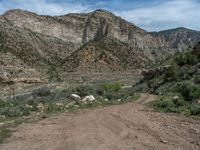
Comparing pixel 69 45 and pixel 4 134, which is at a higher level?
pixel 69 45

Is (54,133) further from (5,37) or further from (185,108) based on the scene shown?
(5,37)

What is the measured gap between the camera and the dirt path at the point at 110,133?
13273 mm

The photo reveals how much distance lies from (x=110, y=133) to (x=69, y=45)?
144620 mm

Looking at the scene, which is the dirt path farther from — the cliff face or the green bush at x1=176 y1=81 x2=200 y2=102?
the cliff face

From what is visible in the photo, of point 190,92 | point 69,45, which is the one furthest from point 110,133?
point 69,45

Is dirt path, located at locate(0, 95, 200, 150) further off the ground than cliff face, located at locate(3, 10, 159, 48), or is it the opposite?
cliff face, located at locate(3, 10, 159, 48)

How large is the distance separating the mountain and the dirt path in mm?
70808

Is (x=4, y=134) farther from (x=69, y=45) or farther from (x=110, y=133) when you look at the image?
(x=69, y=45)

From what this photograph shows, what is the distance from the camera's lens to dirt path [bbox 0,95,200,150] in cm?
1327

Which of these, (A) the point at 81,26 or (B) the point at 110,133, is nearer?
(B) the point at 110,133

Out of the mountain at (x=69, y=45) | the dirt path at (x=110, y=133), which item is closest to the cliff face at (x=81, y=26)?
the mountain at (x=69, y=45)

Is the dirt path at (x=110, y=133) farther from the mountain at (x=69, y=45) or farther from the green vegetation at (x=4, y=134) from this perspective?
the mountain at (x=69, y=45)

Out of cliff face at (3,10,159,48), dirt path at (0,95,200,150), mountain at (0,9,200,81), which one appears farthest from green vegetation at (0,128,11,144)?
cliff face at (3,10,159,48)

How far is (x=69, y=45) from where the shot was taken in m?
159
